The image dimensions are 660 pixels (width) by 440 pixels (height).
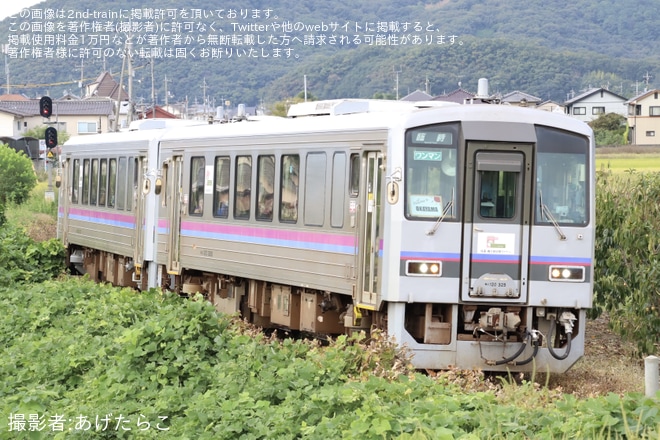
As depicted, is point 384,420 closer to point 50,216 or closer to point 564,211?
point 564,211

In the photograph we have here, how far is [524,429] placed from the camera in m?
7.57

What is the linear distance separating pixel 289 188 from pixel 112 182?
26.4 feet

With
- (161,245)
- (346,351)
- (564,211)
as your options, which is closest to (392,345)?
(346,351)

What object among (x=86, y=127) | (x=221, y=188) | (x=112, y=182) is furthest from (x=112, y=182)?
(x=86, y=127)

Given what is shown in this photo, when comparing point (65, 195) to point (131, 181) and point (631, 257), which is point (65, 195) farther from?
point (631, 257)

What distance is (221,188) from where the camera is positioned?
53.3 feet

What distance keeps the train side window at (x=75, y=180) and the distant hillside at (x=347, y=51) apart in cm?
5400

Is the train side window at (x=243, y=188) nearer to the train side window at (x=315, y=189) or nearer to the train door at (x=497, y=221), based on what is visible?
the train side window at (x=315, y=189)

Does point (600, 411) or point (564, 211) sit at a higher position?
point (564, 211)

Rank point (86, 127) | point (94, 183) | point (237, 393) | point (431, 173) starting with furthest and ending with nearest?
1. point (86, 127)
2. point (94, 183)
3. point (431, 173)
4. point (237, 393)

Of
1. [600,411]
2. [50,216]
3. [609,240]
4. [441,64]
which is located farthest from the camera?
[441,64]

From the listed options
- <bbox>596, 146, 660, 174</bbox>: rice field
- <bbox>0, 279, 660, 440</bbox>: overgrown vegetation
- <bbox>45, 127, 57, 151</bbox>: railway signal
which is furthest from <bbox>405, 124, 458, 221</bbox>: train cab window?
<bbox>596, 146, 660, 174</bbox>: rice field

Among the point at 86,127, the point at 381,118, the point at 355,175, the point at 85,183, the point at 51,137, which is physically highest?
the point at 86,127

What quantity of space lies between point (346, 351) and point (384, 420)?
2519mm
